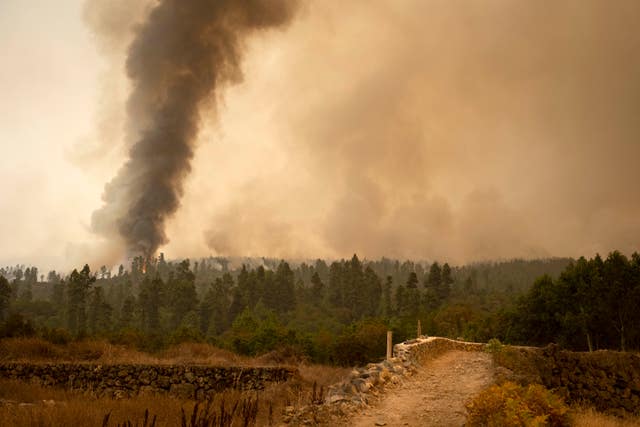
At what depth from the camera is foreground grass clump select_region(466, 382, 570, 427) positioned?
10.6 metres

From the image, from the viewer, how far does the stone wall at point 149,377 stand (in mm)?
24859

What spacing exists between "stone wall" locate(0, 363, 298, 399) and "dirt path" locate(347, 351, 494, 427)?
10.2 meters

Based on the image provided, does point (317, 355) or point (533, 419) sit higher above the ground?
point (533, 419)

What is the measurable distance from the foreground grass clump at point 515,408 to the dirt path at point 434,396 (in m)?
1.11

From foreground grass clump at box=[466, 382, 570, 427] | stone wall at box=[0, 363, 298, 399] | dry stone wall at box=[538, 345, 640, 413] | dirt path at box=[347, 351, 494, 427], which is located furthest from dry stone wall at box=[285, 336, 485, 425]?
stone wall at box=[0, 363, 298, 399]

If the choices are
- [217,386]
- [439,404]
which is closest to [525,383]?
[439,404]

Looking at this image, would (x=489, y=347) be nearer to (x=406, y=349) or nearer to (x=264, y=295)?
(x=406, y=349)

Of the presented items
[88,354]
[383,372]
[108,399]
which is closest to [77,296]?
[88,354]

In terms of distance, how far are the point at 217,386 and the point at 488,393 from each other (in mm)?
17964

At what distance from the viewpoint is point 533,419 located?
33.4 feet

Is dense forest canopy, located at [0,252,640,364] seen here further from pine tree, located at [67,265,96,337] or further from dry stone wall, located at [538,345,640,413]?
dry stone wall, located at [538,345,640,413]

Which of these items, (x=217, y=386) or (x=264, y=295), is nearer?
(x=217, y=386)

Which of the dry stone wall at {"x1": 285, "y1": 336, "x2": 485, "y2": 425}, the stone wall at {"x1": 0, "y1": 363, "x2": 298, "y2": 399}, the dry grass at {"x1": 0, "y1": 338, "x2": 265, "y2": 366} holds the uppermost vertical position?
the dry stone wall at {"x1": 285, "y1": 336, "x2": 485, "y2": 425}

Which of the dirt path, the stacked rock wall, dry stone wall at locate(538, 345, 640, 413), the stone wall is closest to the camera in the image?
the dirt path
